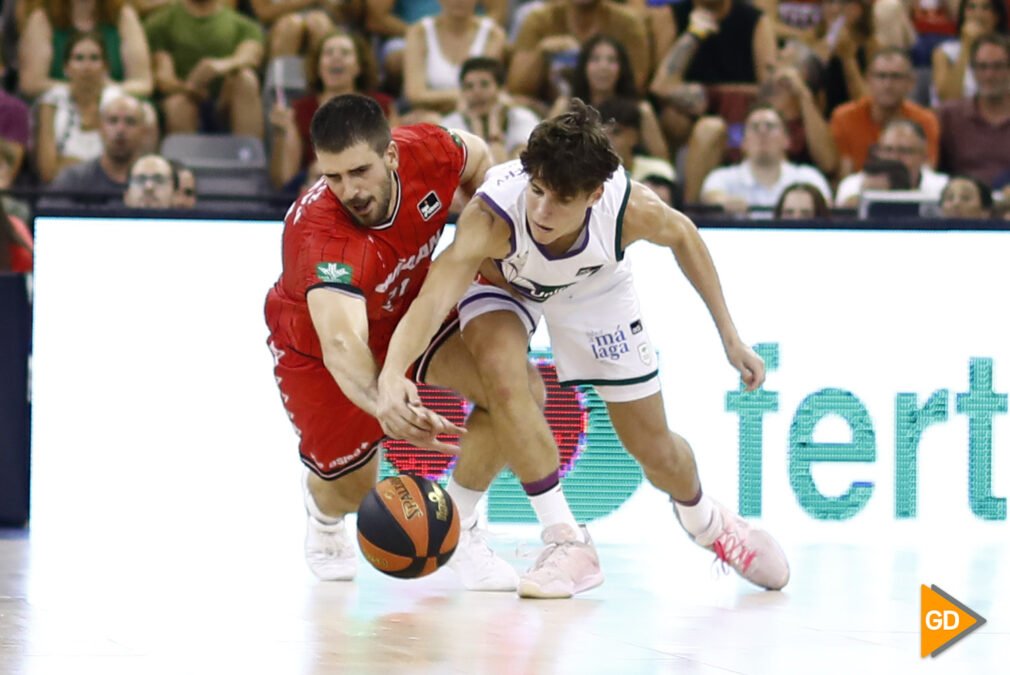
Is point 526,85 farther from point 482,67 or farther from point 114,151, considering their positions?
point 114,151

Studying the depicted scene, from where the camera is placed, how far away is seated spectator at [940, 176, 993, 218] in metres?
7.96

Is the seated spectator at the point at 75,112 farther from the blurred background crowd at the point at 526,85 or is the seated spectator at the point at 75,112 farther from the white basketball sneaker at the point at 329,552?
the white basketball sneaker at the point at 329,552

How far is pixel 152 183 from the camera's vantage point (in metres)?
7.85

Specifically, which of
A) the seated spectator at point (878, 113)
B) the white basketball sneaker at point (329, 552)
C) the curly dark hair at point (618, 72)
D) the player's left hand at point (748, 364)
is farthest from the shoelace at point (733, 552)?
the seated spectator at point (878, 113)

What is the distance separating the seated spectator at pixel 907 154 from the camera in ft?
29.2

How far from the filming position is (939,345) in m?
6.84

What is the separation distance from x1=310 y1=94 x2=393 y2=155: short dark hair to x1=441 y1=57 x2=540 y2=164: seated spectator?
3.92m

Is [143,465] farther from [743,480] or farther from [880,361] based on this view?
[880,361]

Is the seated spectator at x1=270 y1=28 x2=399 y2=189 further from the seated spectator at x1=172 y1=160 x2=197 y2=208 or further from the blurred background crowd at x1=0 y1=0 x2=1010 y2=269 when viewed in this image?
the seated spectator at x1=172 y1=160 x2=197 y2=208

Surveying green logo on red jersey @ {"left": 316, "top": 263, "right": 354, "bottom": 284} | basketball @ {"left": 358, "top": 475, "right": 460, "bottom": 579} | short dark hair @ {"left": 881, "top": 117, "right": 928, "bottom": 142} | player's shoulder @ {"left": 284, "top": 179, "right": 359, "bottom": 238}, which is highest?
short dark hair @ {"left": 881, "top": 117, "right": 928, "bottom": 142}

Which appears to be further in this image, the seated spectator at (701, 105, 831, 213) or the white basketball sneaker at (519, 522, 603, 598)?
the seated spectator at (701, 105, 831, 213)

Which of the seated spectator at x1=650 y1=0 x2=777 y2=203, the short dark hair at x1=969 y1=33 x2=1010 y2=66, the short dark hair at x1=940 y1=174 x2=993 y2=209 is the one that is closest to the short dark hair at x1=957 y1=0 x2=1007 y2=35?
the short dark hair at x1=969 y1=33 x2=1010 y2=66

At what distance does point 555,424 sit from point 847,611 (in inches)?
84.5

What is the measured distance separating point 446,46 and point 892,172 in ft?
9.68
